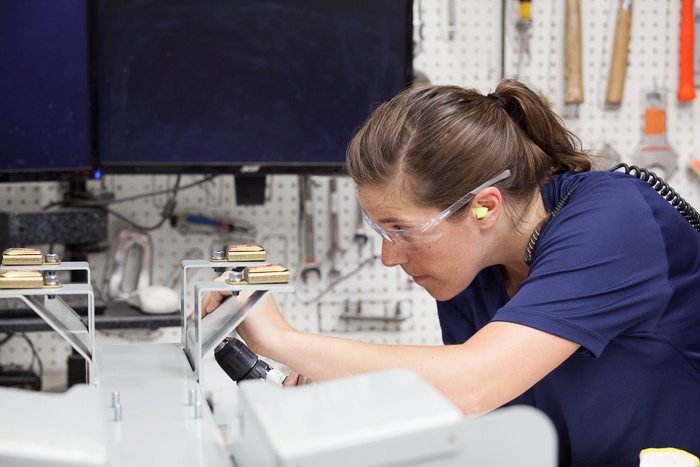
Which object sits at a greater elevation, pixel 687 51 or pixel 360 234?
pixel 687 51

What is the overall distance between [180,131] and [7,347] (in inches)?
29.0

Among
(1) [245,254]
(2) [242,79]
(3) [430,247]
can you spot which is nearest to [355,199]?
(2) [242,79]

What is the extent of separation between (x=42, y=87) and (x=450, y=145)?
1.08 m

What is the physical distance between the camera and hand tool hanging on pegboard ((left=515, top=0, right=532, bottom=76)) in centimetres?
236

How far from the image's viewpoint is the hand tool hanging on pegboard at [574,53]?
2387 mm

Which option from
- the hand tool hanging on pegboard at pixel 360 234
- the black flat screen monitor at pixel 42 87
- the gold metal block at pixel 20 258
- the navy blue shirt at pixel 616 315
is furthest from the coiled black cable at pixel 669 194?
the black flat screen monitor at pixel 42 87

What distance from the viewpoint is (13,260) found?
1.08m

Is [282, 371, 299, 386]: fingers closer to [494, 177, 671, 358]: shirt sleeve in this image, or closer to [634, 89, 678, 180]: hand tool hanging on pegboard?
[494, 177, 671, 358]: shirt sleeve

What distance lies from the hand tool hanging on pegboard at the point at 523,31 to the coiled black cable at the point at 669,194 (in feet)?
3.69

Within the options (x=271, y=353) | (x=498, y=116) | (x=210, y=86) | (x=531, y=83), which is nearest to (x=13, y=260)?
(x=271, y=353)

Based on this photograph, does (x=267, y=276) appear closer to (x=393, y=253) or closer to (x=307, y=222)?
(x=393, y=253)

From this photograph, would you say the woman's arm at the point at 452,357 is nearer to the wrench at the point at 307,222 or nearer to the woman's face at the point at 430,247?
the woman's face at the point at 430,247

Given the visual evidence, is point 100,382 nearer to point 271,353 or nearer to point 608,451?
point 271,353

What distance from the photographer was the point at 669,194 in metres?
1.31
